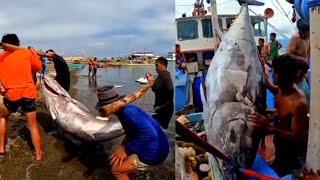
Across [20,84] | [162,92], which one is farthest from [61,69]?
[162,92]

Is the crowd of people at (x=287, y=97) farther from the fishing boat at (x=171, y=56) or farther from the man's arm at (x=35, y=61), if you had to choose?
the man's arm at (x=35, y=61)

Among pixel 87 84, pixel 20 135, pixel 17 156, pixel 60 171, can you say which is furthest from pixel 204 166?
pixel 87 84

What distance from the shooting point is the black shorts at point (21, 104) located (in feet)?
9.02

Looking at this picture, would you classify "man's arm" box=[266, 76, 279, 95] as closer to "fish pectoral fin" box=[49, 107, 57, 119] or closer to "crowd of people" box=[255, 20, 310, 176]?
"crowd of people" box=[255, 20, 310, 176]

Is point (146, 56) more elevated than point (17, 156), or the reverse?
point (146, 56)

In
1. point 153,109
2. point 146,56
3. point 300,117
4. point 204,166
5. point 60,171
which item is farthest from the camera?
point 60,171

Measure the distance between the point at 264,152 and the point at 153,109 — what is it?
0.77 m

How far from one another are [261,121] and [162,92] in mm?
578

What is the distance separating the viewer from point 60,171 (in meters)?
2.66

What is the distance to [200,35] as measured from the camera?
4.26ft

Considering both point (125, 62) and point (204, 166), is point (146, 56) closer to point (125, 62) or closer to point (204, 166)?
point (125, 62)

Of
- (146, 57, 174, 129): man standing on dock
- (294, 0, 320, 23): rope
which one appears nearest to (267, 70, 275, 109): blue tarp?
(294, 0, 320, 23): rope

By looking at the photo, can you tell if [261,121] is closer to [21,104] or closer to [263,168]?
[263,168]

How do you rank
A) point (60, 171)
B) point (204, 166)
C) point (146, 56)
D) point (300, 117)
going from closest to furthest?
point (300, 117)
point (204, 166)
point (146, 56)
point (60, 171)
